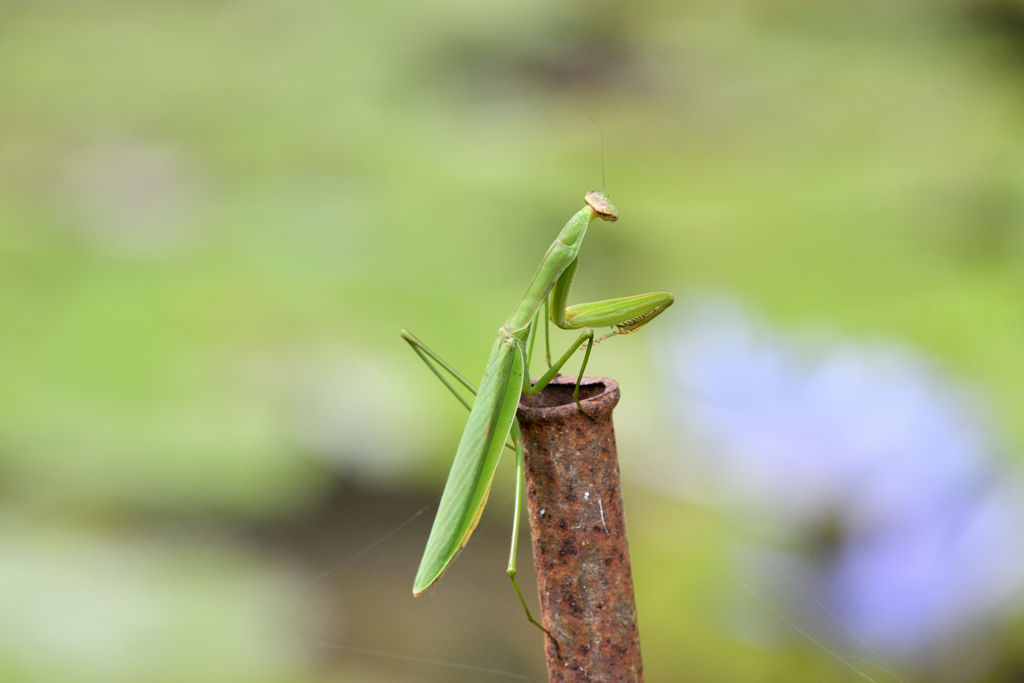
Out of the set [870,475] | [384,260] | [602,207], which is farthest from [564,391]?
[384,260]

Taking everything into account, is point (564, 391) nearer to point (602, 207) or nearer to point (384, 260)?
point (602, 207)

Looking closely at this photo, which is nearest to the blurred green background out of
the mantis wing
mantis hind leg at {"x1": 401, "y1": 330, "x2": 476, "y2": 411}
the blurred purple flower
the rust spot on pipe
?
the blurred purple flower

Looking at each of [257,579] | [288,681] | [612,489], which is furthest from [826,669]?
[257,579]

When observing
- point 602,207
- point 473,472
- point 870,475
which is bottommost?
point 870,475

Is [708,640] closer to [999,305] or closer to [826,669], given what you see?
[826,669]

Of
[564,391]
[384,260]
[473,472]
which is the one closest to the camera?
[564,391]

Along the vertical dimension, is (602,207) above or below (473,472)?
above

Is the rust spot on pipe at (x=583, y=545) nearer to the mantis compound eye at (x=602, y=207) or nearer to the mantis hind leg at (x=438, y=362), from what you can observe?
the mantis hind leg at (x=438, y=362)
